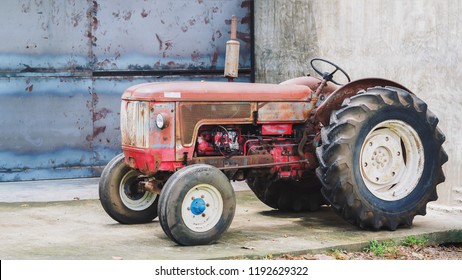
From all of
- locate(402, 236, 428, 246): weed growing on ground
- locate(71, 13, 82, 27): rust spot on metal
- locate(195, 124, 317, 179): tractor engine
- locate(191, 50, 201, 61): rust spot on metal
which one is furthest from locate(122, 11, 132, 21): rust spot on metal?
locate(402, 236, 428, 246): weed growing on ground

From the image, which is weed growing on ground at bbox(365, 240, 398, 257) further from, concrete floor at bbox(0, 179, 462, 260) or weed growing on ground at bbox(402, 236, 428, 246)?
weed growing on ground at bbox(402, 236, 428, 246)

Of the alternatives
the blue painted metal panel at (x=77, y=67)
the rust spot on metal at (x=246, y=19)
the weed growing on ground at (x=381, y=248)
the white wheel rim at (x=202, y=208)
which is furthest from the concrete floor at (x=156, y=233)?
the rust spot on metal at (x=246, y=19)

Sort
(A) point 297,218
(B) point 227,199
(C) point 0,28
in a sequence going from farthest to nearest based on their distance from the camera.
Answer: (C) point 0,28 → (A) point 297,218 → (B) point 227,199

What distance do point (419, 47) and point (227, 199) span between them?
2931 mm

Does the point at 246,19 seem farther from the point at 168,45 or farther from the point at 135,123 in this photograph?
the point at 135,123

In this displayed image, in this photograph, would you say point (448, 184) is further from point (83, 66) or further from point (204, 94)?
point (83, 66)

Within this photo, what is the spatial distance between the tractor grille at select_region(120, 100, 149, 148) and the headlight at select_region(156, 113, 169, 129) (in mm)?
102

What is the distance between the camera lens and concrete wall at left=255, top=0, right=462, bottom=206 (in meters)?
8.90

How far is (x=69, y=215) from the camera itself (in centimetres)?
886

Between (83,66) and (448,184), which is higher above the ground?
(83,66)

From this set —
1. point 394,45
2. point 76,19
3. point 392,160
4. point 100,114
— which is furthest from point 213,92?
point 76,19

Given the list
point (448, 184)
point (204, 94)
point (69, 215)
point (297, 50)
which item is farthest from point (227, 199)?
point (297, 50)

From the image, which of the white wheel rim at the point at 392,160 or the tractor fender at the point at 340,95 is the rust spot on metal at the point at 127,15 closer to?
the tractor fender at the point at 340,95

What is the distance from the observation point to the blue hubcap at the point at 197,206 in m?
7.32
